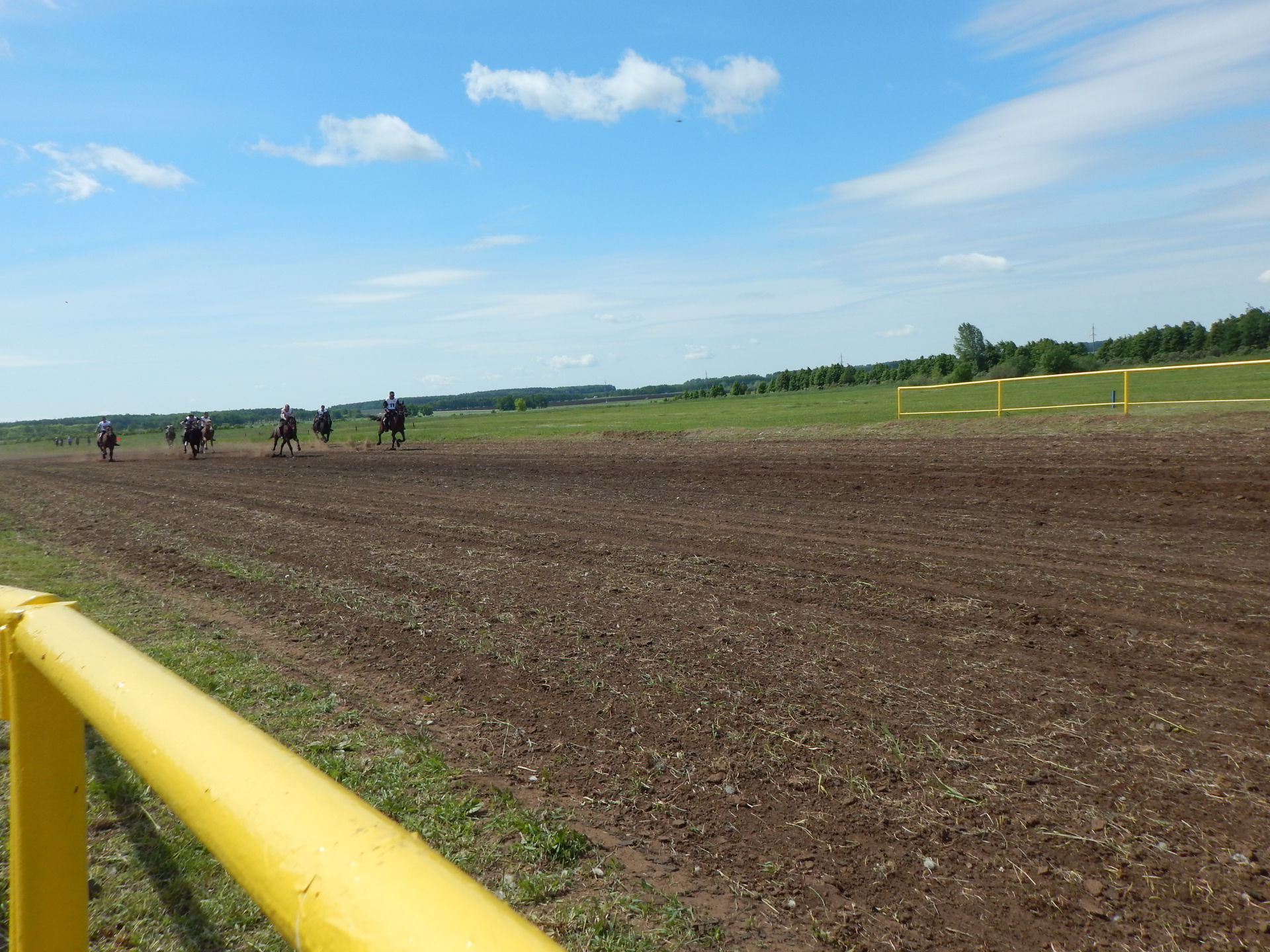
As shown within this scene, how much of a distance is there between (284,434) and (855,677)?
3493cm

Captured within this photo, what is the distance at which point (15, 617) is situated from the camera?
219 centimetres

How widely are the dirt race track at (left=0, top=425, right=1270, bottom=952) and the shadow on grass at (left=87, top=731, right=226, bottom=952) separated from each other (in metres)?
1.54

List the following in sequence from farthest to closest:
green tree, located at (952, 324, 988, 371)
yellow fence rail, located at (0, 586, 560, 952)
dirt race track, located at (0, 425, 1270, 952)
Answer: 1. green tree, located at (952, 324, 988, 371)
2. dirt race track, located at (0, 425, 1270, 952)
3. yellow fence rail, located at (0, 586, 560, 952)

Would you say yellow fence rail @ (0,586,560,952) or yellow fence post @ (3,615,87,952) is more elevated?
yellow fence rail @ (0,586,560,952)

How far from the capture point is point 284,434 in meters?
36.7

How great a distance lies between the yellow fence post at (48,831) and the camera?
1.90 metres

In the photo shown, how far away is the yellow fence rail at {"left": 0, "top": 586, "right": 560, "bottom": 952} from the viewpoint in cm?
93

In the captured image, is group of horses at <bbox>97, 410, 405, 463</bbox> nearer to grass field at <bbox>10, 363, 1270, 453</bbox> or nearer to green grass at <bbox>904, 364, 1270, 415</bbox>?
grass field at <bbox>10, 363, 1270, 453</bbox>

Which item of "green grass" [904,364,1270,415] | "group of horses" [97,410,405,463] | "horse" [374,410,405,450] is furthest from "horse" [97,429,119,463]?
"green grass" [904,364,1270,415]

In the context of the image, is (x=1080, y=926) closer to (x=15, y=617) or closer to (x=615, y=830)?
(x=615, y=830)

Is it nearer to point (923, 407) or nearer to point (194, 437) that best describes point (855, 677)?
point (923, 407)

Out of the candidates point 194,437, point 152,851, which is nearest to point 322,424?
point 194,437

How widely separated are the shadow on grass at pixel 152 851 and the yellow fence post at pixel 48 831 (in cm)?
137

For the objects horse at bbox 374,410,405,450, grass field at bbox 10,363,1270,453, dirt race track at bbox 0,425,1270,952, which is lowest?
dirt race track at bbox 0,425,1270,952
